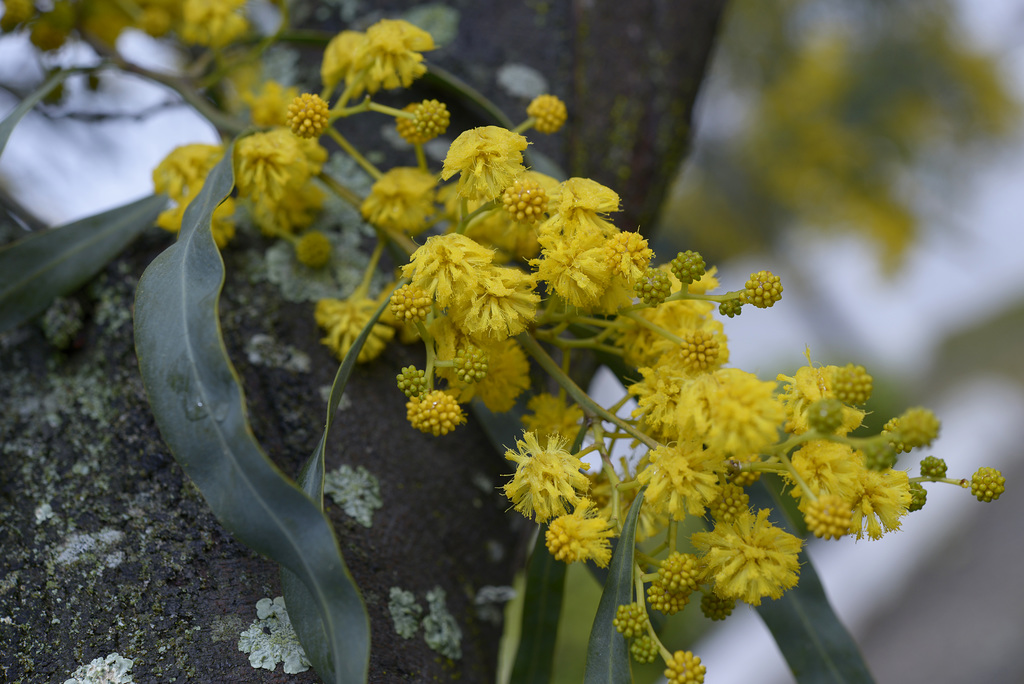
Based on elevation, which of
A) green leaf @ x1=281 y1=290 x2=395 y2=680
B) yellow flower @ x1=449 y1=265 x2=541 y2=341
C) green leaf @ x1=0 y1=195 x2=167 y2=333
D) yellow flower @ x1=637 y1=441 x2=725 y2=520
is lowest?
green leaf @ x1=0 y1=195 x2=167 y2=333

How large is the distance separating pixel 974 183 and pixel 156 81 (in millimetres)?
6619

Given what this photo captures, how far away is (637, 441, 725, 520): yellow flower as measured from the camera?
2.40ft

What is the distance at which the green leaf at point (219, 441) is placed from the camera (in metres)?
0.70

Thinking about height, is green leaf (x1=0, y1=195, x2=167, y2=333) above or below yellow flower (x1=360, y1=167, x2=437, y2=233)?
below

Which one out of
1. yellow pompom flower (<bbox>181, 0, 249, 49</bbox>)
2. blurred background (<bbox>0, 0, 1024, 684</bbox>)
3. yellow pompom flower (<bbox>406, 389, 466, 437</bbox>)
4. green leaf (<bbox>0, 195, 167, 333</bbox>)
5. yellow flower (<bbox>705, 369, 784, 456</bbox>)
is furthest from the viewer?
blurred background (<bbox>0, 0, 1024, 684</bbox>)

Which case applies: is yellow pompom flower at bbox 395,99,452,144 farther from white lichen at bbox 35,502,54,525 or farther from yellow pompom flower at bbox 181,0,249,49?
white lichen at bbox 35,502,54,525

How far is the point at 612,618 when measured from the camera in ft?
2.67

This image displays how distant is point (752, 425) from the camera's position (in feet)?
2.22

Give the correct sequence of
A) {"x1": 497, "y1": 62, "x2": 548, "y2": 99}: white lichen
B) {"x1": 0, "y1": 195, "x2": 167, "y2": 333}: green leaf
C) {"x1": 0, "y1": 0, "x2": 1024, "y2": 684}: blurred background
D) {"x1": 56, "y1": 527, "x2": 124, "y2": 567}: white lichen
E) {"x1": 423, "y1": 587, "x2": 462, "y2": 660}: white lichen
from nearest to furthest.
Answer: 1. {"x1": 56, "y1": 527, "x2": 124, "y2": 567}: white lichen
2. {"x1": 423, "y1": 587, "x2": 462, "y2": 660}: white lichen
3. {"x1": 0, "y1": 195, "x2": 167, "y2": 333}: green leaf
4. {"x1": 497, "y1": 62, "x2": 548, "y2": 99}: white lichen
5. {"x1": 0, "y1": 0, "x2": 1024, "y2": 684}: blurred background

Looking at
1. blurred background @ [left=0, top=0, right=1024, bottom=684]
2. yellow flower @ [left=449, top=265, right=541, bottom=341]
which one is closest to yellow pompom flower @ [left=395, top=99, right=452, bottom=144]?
yellow flower @ [left=449, top=265, right=541, bottom=341]

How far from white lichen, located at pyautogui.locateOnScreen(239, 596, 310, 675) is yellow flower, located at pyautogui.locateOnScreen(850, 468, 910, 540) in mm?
681

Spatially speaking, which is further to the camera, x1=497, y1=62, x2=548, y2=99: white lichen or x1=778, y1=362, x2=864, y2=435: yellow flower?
x1=497, y1=62, x2=548, y2=99: white lichen

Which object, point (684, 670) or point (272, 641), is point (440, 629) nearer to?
point (272, 641)

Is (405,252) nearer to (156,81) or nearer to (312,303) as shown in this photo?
(312,303)
